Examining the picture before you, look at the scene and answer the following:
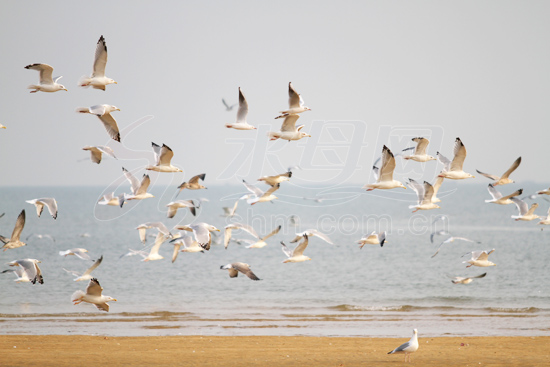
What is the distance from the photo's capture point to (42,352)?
17.1 m

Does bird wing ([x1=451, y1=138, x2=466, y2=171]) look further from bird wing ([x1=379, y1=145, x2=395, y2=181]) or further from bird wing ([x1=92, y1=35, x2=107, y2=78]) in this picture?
bird wing ([x1=92, y1=35, x2=107, y2=78])

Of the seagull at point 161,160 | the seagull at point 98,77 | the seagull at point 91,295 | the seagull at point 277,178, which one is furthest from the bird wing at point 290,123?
the seagull at point 91,295

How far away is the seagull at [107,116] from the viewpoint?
16.4 metres

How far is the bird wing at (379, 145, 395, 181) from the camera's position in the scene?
17.0 metres

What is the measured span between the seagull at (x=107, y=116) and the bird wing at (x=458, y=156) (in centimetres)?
811

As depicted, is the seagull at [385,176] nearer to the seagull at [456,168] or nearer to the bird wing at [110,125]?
the seagull at [456,168]

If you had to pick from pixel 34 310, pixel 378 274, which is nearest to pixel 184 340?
pixel 34 310

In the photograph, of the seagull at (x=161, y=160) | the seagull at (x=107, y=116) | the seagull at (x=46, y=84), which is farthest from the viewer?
the seagull at (x=161, y=160)

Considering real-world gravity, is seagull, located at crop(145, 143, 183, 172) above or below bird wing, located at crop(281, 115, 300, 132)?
below

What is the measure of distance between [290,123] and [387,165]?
274 centimetres

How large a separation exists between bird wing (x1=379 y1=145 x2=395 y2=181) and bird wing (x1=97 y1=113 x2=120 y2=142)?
604 centimetres

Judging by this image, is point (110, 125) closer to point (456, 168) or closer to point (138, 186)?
point (138, 186)

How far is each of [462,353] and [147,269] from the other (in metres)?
27.6

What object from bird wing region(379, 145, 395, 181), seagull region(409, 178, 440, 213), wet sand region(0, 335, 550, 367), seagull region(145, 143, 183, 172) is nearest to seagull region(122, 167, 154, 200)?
seagull region(145, 143, 183, 172)
